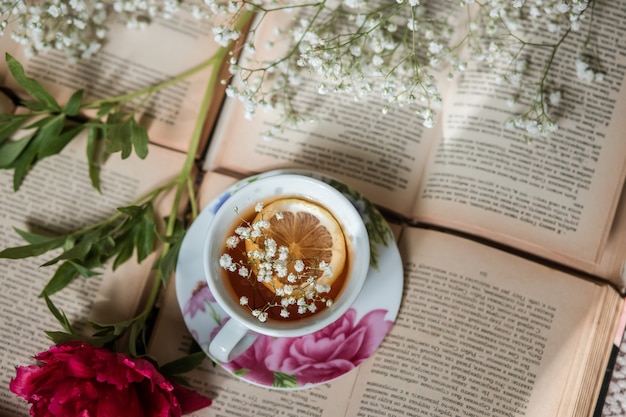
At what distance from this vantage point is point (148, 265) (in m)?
0.93

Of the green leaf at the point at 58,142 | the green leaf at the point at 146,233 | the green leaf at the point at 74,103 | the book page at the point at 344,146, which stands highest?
the book page at the point at 344,146

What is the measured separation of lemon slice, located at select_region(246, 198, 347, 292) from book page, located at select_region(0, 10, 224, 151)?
8.8 inches

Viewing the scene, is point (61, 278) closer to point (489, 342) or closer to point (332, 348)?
point (332, 348)

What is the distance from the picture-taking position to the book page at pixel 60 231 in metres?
0.91

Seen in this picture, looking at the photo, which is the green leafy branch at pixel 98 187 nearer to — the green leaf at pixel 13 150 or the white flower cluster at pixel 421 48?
the green leaf at pixel 13 150

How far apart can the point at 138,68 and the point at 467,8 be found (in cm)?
56

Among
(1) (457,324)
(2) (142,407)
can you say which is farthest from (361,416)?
(2) (142,407)

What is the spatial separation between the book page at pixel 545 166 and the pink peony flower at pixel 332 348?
193mm

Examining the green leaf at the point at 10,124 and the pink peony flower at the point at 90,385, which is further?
the green leaf at the point at 10,124

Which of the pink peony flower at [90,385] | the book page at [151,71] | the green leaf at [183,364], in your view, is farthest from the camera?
the book page at [151,71]

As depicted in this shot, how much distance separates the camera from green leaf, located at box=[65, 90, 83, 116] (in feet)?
2.98

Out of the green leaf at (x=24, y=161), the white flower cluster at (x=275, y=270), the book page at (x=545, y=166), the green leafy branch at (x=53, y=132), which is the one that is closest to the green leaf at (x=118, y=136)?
the green leafy branch at (x=53, y=132)

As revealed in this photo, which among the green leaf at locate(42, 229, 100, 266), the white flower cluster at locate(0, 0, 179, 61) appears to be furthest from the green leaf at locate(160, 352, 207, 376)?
the white flower cluster at locate(0, 0, 179, 61)

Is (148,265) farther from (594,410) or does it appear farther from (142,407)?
(594,410)
